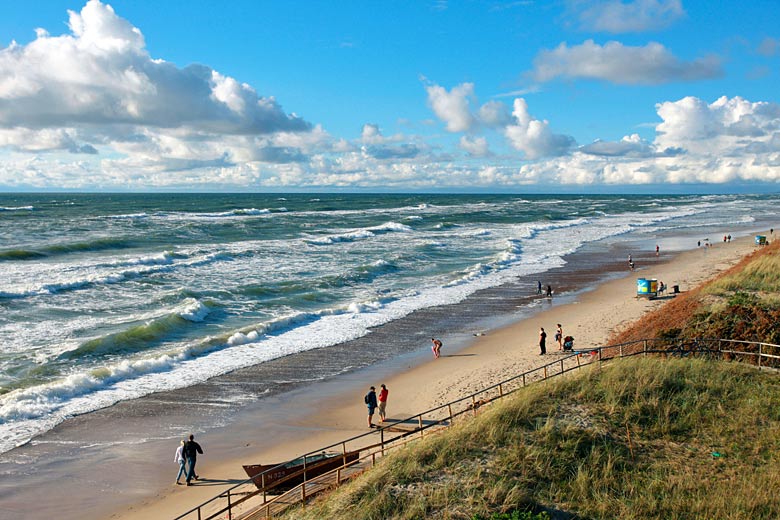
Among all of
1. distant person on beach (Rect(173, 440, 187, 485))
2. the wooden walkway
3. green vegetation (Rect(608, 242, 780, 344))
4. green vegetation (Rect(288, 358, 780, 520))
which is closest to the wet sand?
distant person on beach (Rect(173, 440, 187, 485))

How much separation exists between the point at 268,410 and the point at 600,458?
33.8 feet

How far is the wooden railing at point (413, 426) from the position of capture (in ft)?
38.1

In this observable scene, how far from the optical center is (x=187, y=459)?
1392 centimetres

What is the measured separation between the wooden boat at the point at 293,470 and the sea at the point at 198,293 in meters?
8.14

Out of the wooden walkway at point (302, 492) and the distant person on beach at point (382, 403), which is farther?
the distant person on beach at point (382, 403)

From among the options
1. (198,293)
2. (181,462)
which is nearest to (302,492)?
(181,462)

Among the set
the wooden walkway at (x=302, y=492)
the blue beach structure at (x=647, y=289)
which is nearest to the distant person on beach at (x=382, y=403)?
the wooden walkway at (x=302, y=492)

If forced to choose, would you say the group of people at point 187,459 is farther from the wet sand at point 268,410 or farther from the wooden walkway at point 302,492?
the wooden walkway at point 302,492

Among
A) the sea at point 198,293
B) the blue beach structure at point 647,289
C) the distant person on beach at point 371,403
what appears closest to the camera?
the distant person on beach at point 371,403

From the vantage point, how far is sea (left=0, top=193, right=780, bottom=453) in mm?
20984

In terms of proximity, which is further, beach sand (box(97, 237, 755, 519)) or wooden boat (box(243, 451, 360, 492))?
beach sand (box(97, 237, 755, 519))

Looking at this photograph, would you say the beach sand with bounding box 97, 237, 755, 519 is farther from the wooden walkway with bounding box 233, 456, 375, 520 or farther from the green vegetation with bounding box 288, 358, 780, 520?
the green vegetation with bounding box 288, 358, 780, 520

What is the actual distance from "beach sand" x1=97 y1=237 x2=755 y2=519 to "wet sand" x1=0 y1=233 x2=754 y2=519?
1.7 inches

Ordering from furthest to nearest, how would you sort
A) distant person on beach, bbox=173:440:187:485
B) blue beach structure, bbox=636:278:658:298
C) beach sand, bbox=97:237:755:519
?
blue beach structure, bbox=636:278:658:298 → beach sand, bbox=97:237:755:519 → distant person on beach, bbox=173:440:187:485
